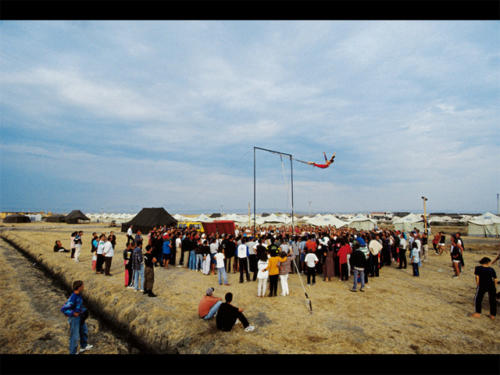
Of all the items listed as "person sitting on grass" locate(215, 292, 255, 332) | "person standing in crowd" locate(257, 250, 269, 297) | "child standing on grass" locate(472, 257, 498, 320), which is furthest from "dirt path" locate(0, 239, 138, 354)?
"child standing on grass" locate(472, 257, 498, 320)

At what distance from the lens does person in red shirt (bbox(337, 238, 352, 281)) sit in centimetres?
1107

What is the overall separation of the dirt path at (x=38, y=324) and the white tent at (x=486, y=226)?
1599 inches

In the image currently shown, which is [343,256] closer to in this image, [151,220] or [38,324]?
[38,324]

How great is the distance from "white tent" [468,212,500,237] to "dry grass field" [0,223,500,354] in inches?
1051

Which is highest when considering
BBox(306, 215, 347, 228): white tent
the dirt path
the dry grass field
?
BBox(306, 215, 347, 228): white tent

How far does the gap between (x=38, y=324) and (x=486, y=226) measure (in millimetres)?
43104

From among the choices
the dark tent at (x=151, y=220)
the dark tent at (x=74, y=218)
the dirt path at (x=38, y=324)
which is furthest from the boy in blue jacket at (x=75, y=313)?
the dark tent at (x=74, y=218)

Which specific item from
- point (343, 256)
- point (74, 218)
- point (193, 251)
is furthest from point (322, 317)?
point (74, 218)

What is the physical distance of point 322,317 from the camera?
7.28m

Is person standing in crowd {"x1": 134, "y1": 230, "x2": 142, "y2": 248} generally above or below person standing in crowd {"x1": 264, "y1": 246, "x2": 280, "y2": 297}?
above

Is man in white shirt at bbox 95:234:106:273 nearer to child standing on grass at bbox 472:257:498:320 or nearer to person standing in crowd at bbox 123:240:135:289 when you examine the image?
person standing in crowd at bbox 123:240:135:289

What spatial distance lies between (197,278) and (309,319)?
6570mm

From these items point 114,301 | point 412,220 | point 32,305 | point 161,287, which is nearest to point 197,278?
point 161,287
